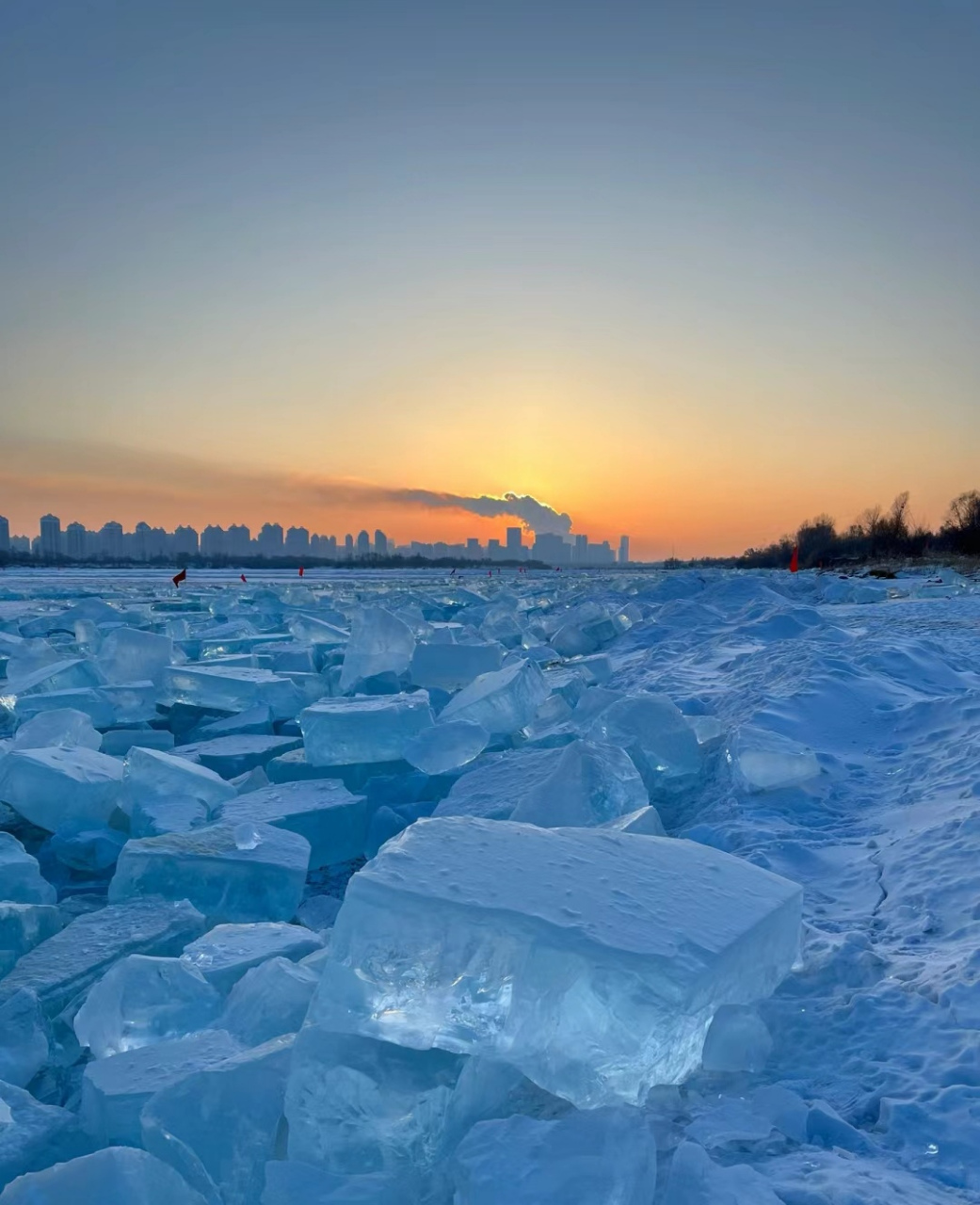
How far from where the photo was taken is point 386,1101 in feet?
3.67

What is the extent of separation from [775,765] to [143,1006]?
1882mm

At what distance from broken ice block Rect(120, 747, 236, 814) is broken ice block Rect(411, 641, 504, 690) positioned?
2015mm

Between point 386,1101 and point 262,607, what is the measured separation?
11053 millimetres

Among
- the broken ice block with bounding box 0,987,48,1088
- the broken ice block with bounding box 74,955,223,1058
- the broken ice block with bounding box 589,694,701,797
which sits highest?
the broken ice block with bounding box 589,694,701,797

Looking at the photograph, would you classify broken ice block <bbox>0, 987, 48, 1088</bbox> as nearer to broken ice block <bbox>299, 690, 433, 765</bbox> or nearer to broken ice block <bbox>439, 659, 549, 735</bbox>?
broken ice block <bbox>299, 690, 433, 765</bbox>

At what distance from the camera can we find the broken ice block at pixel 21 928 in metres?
1.91

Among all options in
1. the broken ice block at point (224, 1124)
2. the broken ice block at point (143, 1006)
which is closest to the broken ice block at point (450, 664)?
the broken ice block at point (143, 1006)

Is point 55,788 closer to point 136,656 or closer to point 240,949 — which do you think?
point 240,949

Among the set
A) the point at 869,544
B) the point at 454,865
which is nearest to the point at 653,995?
the point at 454,865

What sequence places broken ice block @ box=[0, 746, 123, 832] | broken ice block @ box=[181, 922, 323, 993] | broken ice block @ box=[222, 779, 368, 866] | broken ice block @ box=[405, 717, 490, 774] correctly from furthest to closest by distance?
broken ice block @ box=[405, 717, 490, 774]
broken ice block @ box=[0, 746, 123, 832]
broken ice block @ box=[222, 779, 368, 866]
broken ice block @ box=[181, 922, 323, 993]

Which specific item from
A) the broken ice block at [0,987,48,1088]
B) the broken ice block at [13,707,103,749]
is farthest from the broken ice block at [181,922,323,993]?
the broken ice block at [13,707,103,749]

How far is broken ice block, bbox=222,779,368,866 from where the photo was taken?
2666mm

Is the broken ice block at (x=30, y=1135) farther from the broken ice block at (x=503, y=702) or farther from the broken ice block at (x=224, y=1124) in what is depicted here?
the broken ice block at (x=503, y=702)

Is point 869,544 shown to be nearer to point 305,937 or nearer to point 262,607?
point 262,607
